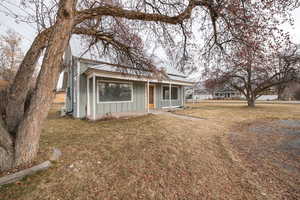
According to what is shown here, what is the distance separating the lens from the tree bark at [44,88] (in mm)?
2289

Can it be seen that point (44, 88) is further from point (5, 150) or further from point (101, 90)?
point (101, 90)

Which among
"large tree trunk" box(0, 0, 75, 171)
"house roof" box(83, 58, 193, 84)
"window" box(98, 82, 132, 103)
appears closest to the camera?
"large tree trunk" box(0, 0, 75, 171)

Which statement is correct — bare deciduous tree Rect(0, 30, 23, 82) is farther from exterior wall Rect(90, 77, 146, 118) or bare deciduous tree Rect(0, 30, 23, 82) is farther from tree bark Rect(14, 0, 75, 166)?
tree bark Rect(14, 0, 75, 166)

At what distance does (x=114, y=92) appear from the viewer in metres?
8.78

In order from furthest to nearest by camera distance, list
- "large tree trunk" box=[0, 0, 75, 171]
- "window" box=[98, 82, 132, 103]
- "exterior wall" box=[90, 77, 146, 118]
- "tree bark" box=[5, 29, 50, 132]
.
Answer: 1. "window" box=[98, 82, 132, 103]
2. "exterior wall" box=[90, 77, 146, 118]
3. "tree bark" box=[5, 29, 50, 132]
4. "large tree trunk" box=[0, 0, 75, 171]

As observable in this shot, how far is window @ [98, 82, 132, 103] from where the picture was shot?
823cm

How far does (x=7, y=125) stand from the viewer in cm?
240

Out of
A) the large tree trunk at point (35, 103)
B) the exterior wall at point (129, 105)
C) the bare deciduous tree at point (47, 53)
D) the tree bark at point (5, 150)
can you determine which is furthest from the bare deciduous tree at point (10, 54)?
the tree bark at point (5, 150)

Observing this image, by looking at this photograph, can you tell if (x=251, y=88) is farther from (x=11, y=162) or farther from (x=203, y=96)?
(x=203, y=96)

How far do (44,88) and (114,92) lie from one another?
6.49 meters

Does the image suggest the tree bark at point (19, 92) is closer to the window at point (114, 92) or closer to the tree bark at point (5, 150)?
the tree bark at point (5, 150)

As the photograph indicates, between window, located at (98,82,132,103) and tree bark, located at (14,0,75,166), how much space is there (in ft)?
19.3

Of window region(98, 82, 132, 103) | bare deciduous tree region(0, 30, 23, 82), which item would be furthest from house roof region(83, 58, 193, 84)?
bare deciduous tree region(0, 30, 23, 82)

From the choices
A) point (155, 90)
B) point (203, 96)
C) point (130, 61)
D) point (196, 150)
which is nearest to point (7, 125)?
point (130, 61)
